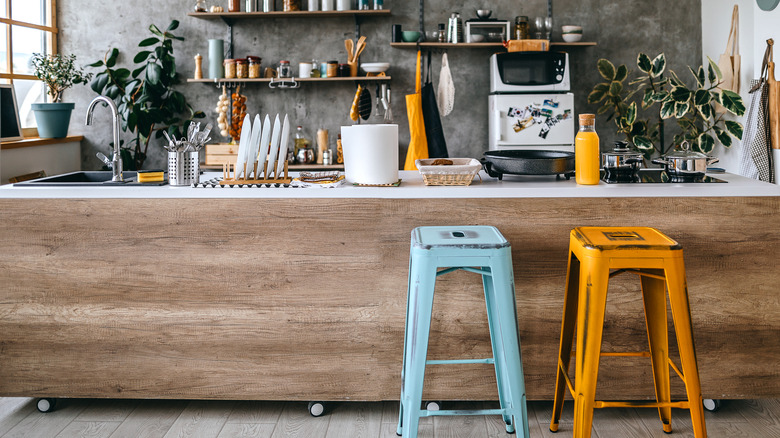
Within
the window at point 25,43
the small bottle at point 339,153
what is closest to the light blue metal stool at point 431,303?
the small bottle at point 339,153

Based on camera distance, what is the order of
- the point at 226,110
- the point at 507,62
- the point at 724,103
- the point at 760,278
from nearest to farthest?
the point at 760,278, the point at 724,103, the point at 507,62, the point at 226,110

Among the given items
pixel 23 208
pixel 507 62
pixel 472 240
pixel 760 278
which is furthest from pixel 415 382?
pixel 507 62

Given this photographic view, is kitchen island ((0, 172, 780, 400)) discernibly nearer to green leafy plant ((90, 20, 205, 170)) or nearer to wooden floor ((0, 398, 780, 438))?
wooden floor ((0, 398, 780, 438))

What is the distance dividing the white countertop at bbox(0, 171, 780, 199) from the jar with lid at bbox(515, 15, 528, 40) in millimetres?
2843

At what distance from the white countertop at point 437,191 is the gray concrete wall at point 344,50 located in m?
3.06

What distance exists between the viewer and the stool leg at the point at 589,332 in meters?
1.79

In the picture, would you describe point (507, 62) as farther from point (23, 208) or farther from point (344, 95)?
point (23, 208)

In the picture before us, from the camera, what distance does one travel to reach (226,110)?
5.04 metres

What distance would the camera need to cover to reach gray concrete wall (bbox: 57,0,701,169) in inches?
203

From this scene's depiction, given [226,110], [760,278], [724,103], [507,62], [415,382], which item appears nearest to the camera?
[415,382]

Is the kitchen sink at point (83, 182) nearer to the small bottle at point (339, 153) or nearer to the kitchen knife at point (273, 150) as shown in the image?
the kitchen knife at point (273, 150)

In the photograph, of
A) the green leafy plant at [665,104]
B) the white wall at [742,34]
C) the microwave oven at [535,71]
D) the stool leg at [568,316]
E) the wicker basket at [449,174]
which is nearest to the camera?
the stool leg at [568,316]

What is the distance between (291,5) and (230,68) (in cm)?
68

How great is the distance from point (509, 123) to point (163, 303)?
308 cm
